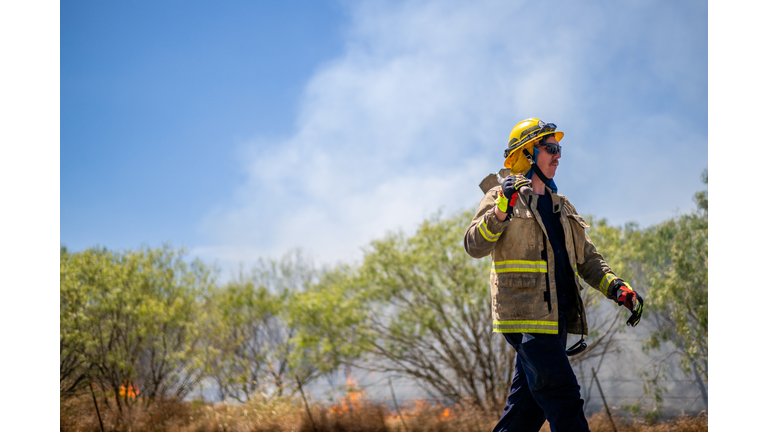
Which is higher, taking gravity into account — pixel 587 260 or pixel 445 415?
pixel 587 260

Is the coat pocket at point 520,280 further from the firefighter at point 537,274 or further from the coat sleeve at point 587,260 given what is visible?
the coat sleeve at point 587,260

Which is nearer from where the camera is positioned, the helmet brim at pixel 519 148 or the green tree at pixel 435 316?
the helmet brim at pixel 519 148

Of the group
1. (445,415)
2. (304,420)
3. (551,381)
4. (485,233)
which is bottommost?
(445,415)

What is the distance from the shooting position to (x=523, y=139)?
2.27 m

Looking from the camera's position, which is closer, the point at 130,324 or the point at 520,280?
the point at 520,280

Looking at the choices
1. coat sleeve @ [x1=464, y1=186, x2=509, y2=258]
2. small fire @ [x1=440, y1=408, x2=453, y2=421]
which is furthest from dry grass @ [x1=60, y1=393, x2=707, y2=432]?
coat sleeve @ [x1=464, y1=186, x2=509, y2=258]

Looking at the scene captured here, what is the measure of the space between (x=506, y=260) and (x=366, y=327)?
14.8 ft

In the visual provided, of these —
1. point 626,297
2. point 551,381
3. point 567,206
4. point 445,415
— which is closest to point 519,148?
point 567,206

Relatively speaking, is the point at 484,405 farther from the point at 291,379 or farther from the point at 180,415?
the point at 180,415

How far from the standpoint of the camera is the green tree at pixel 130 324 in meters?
6.41

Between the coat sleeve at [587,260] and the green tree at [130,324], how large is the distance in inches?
220

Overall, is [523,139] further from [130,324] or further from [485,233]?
[130,324]

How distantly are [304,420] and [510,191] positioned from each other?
3.49 metres

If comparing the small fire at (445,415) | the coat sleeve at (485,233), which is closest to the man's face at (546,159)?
the coat sleeve at (485,233)
